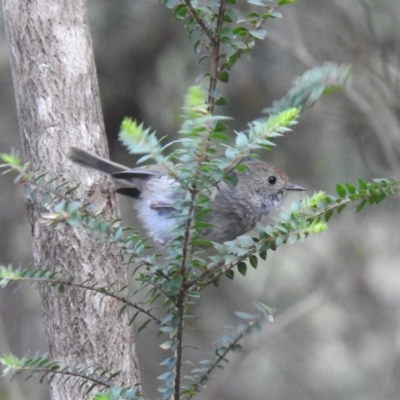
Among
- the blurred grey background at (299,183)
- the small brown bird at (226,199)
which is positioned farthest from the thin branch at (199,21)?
the blurred grey background at (299,183)

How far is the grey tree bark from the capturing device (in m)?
2.47

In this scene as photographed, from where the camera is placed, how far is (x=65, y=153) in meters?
2.60

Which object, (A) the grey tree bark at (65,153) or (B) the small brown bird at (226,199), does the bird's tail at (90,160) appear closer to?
(A) the grey tree bark at (65,153)

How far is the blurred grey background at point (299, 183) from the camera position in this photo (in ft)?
17.6

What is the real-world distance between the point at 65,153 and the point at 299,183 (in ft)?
12.1

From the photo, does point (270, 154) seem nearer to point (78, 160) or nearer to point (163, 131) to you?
point (163, 131)

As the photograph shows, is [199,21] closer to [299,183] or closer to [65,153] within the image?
[65,153]

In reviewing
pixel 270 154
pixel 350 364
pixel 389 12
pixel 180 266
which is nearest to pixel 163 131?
pixel 270 154

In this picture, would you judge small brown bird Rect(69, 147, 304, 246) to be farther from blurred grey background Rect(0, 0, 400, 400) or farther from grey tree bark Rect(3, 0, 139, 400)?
blurred grey background Rect(0, 0, 400, 400)

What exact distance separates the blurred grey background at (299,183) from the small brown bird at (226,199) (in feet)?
4.18

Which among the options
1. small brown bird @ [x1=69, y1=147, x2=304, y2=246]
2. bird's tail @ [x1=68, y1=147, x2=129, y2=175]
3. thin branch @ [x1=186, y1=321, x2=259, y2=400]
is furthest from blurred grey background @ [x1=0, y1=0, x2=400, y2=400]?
thin branch @ [x1=186, y1=321, x2=259, y2=400]

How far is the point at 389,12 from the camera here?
5570 mm

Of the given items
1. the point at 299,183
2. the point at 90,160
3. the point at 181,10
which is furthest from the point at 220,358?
the point at 299,183

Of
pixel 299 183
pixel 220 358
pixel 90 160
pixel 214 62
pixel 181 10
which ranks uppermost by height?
pixel 181 10
